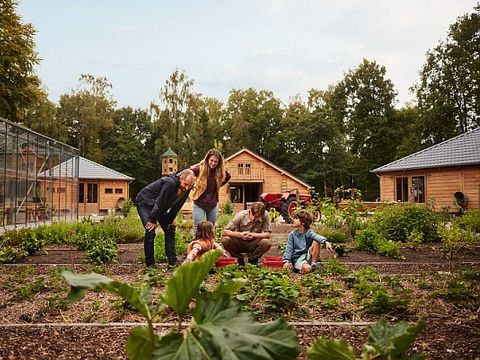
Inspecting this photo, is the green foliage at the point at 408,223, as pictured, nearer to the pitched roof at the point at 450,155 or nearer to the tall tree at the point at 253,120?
the pitched roof at the point at 450,155

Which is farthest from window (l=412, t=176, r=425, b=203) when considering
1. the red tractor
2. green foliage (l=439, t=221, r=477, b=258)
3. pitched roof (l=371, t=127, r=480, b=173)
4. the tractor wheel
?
green foliage (l=439, t=221, r=477, b=258)

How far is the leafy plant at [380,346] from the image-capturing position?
173 centimetres

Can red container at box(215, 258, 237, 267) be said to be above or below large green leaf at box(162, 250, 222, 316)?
below

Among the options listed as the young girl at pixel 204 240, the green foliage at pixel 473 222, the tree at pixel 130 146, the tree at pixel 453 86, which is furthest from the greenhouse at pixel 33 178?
the tree at pixel 453 86

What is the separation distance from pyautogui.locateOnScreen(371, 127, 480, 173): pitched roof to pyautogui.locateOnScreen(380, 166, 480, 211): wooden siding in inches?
17.3

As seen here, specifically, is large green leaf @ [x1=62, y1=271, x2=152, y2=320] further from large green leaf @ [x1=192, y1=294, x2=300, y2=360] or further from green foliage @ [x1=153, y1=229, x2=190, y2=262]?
green foliage @ [x1=153, y1=229, x2=190, y2=262]

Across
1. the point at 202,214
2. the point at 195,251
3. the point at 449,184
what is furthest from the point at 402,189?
the point at 195,251

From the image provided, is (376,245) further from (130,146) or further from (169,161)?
(130,146)

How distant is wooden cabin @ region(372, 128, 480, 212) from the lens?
2211 cm

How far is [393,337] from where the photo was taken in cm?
175

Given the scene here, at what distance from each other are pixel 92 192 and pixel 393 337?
31.8m

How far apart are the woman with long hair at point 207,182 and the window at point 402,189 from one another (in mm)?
21139

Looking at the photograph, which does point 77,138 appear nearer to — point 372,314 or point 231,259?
point 231,259

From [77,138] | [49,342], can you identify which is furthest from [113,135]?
[49,342]
